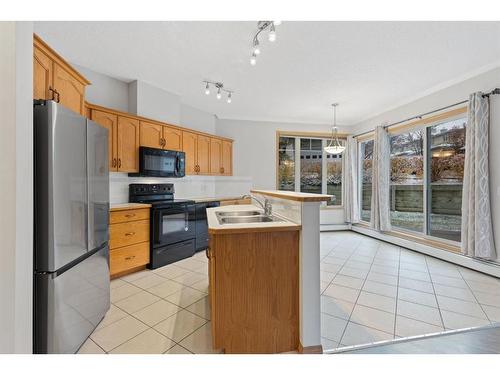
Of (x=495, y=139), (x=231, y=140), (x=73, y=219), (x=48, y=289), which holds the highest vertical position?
(x=231, y=140)

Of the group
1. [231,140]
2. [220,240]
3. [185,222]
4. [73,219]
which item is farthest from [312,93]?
[73,219]

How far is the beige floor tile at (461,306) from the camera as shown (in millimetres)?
2145

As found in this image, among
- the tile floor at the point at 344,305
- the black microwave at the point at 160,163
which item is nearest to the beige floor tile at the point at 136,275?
the tile floor at the point at 344,305

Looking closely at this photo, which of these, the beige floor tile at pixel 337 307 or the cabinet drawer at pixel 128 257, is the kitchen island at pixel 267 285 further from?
the cabinet drawer at pixel 128 257

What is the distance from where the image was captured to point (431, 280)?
2.91 metres

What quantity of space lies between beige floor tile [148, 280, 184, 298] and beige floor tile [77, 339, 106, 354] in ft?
2.56

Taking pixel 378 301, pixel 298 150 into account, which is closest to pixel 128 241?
pixel 378 301

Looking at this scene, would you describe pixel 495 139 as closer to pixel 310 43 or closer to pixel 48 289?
pixel 310 43

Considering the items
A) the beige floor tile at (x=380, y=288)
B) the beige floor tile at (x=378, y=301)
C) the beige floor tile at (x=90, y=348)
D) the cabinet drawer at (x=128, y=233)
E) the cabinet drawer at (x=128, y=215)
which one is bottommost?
the beige floor tile at (x=90, y=348)

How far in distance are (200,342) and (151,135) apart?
2.92m

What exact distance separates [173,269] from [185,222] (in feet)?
2.44

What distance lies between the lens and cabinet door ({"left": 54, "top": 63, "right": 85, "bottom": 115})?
1.92 m

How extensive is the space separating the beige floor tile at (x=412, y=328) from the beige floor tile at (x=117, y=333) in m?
2.12

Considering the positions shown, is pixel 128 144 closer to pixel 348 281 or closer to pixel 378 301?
pixel 348 281
